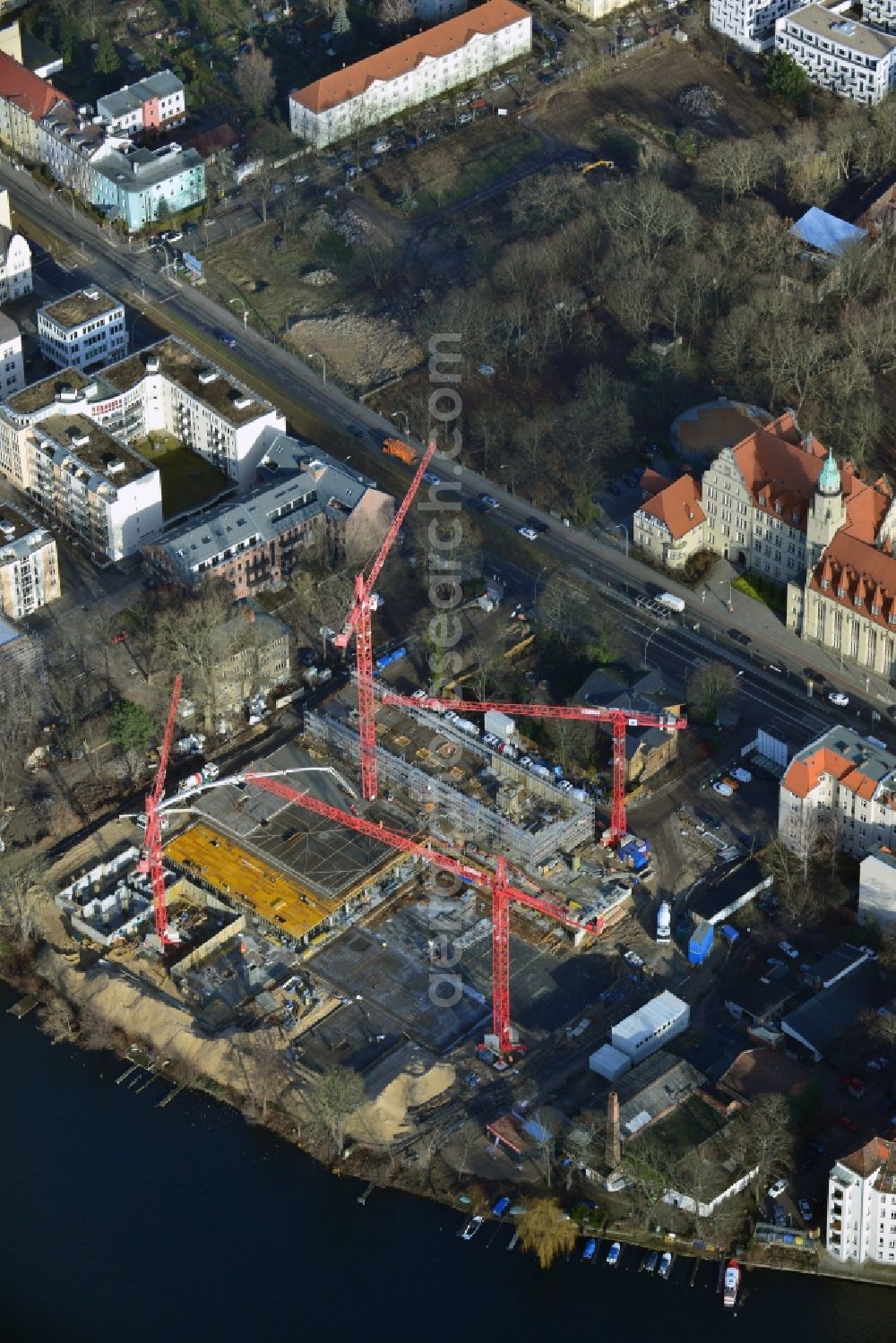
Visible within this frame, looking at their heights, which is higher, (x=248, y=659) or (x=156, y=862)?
(x=248, y=659)

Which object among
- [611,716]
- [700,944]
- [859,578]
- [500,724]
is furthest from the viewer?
[859,578]

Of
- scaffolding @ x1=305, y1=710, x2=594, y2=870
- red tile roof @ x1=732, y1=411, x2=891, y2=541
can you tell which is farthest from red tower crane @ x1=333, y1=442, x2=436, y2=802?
red tile roof @ x1=732, y1=411, x2=891, y2=541

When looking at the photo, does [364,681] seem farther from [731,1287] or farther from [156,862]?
[731,1287]

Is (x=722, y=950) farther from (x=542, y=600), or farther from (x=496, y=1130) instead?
(x=542, y=600)

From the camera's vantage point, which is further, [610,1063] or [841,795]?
[841,795]

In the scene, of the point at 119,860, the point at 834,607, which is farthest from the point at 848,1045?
the point at 119,860

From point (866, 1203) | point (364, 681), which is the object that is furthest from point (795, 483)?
point (866, 1203)
